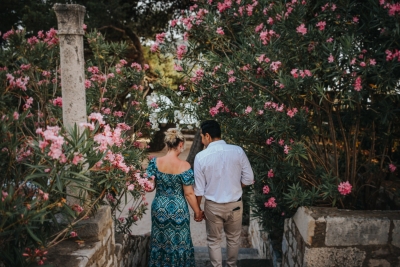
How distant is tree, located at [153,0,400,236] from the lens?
272 centimetres

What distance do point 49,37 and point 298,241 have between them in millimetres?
3535

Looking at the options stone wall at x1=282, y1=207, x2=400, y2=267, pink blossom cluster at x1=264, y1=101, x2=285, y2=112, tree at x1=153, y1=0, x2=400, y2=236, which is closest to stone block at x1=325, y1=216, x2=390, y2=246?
stone wall at x1=282, y1=207, x2=400, y2=267

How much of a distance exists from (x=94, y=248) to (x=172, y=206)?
1165 millimetres

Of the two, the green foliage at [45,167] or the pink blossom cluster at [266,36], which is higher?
the pink blossom cluster at [266,36]

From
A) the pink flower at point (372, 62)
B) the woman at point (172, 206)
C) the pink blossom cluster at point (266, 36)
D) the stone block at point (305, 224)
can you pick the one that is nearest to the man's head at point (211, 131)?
the woman at point (172, 206)

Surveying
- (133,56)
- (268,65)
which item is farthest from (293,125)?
(133,56)

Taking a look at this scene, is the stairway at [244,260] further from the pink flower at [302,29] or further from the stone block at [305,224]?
the pink flower at [302,29]

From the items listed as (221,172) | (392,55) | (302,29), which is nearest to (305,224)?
(221,172)

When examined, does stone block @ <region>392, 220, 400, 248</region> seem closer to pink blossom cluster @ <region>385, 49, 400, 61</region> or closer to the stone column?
pink blossom cluster @ <region>385, 49, 400, 61</region>

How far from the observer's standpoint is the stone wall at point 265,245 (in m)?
4.07

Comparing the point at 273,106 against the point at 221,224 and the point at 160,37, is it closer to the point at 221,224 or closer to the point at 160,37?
the point at 221,224

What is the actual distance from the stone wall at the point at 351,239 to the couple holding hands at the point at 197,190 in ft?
2.63

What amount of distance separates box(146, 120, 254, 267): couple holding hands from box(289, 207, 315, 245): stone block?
592 mm

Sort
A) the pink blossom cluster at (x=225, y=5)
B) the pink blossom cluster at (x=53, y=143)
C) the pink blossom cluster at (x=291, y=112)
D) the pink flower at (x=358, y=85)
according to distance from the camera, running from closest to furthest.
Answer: the pink blossom cluster at (x=53, y=143) → the pink flower at (x=358, y=85) → the pink blossom cluster at (x=291, y=112) → the pink blossom cluster at (x=225, y=5)
